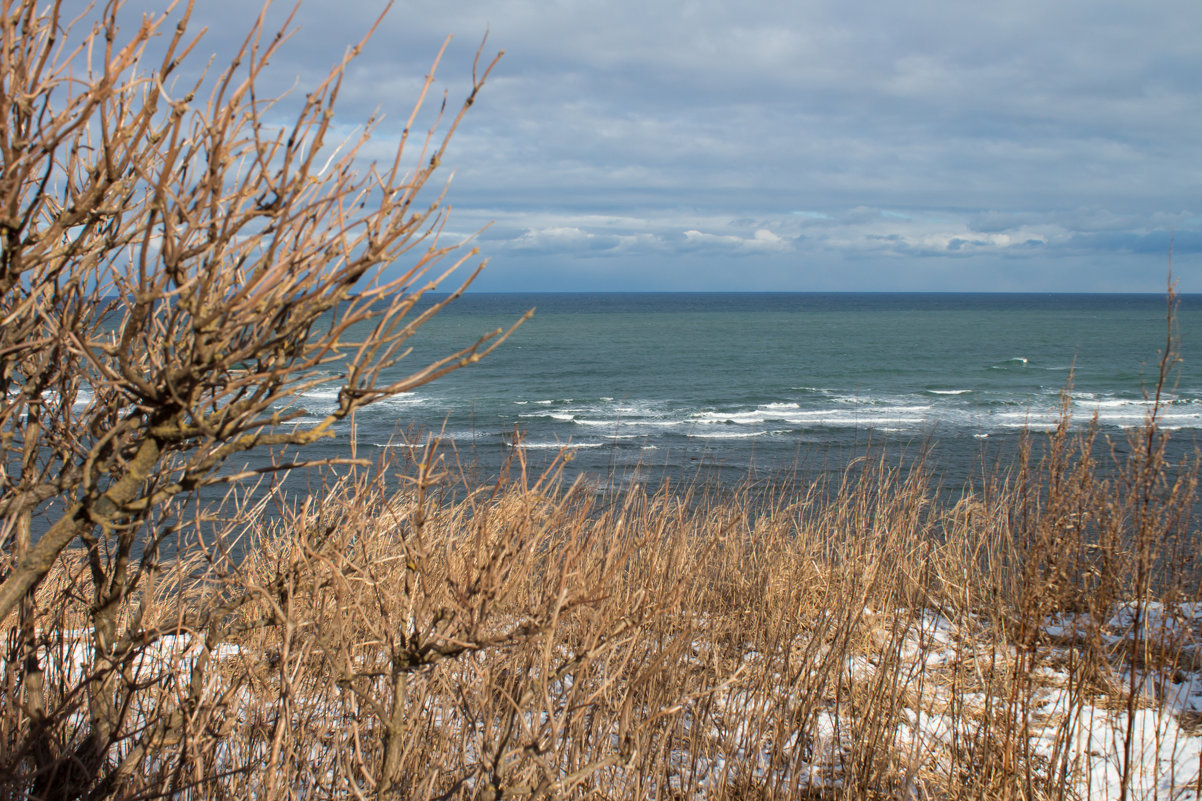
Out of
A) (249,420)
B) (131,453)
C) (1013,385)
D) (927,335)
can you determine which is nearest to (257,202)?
(249,420)

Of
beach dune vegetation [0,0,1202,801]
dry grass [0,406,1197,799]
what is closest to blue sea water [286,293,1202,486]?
dry grass [0,406,1197,799]

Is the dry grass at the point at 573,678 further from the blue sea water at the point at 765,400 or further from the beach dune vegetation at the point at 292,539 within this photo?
the blue sea water at the point at 765,400

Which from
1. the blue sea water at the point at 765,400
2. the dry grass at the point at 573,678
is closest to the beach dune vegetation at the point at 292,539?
the dry grass at the point at 573,678

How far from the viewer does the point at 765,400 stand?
26.8 meters

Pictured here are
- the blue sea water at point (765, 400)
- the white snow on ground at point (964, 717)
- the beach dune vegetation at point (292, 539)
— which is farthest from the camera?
the blue sea water at point (765, 400)

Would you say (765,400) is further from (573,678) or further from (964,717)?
(573,678)

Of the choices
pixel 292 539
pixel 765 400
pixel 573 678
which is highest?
pixel 292 539

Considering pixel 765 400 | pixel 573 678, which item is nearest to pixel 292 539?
pixel 573 678

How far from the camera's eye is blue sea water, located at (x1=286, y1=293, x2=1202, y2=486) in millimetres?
16703

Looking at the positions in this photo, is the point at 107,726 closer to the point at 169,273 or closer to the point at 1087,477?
the point at 169,273

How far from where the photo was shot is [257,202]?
67.5 inches

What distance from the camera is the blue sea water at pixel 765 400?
1670 cm

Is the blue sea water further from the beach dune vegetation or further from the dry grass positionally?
the beach dune vegetation

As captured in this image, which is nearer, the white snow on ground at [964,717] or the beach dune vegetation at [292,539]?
the beach dune vegetation at [292,539]
